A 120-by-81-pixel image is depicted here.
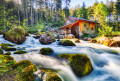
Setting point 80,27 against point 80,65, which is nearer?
point 80,65

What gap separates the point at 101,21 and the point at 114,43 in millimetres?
17654

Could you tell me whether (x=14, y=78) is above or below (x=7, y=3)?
below

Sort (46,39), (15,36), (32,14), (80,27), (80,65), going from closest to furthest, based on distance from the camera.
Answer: (80,65)
(15,36)
(46,39)
(80,27)
(32,14)

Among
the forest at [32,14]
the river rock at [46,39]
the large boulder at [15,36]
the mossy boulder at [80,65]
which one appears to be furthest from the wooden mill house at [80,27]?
the mossy boulder at [80,65]

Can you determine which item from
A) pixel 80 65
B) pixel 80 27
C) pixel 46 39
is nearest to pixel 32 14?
pixel 80 27

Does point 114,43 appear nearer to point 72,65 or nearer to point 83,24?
point 72,65

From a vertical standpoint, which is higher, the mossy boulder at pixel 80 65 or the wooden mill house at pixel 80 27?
the wooden mill house at pixel 80 27

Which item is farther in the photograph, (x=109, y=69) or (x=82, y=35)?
(x=82, y=35)

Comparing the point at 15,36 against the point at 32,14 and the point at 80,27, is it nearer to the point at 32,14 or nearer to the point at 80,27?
the point at 80,27

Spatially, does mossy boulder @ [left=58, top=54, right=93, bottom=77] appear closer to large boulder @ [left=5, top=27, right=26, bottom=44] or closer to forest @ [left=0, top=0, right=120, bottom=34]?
large boulder @ [left=5, top=27, right=26, bottom=44]

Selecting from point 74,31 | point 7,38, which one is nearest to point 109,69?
point 7,38

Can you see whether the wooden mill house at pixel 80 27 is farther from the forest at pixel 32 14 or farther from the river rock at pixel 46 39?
the river rock at pixel 46 39

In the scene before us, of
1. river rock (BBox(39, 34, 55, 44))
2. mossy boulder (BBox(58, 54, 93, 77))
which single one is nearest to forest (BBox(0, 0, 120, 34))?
river rock (BBox(39, 34, 55, 44))

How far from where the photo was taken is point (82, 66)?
3752 mm
